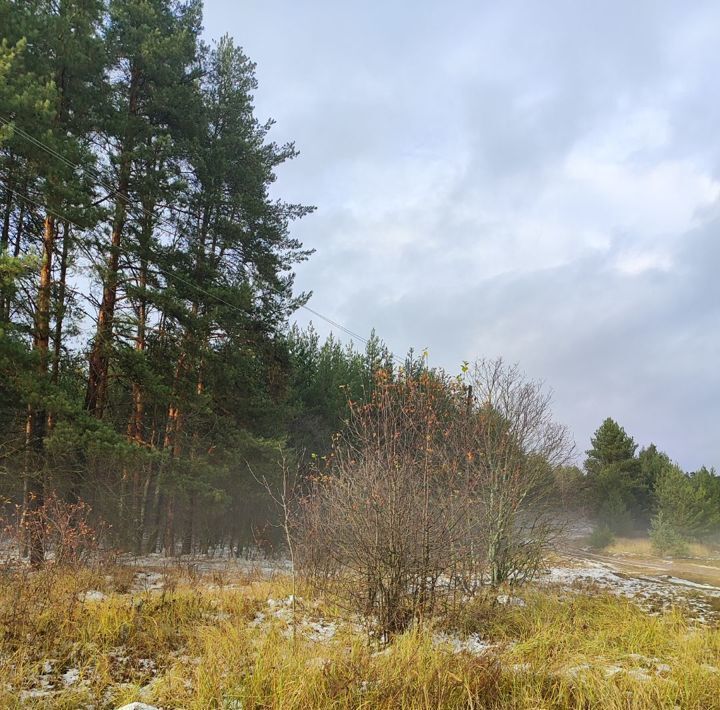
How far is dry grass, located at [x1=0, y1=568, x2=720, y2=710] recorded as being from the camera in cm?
344

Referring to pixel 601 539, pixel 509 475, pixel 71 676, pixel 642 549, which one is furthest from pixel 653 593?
pixel 642 549

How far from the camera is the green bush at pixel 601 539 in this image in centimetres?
2886

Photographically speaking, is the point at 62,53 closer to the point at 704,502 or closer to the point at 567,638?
the point at 567,638

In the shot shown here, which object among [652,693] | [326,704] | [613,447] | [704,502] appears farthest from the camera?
[613,447]

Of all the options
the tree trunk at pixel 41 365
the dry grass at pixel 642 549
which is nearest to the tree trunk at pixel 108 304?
the tree trunk at pixel 41 365

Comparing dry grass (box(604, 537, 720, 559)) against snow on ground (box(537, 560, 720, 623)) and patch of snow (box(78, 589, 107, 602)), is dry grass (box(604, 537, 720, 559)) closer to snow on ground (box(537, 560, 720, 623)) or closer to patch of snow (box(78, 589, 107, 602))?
snow on ground (box(537, 560, 720, 623))

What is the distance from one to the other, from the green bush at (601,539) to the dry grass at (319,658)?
25.5 m

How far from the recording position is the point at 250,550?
1855 centimetres

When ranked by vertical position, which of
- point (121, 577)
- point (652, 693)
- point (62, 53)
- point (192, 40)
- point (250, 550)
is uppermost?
point (192, 40)

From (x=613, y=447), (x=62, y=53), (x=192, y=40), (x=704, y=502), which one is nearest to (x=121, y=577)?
(x=62, y=53)

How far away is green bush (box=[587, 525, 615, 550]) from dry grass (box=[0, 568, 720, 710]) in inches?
1002

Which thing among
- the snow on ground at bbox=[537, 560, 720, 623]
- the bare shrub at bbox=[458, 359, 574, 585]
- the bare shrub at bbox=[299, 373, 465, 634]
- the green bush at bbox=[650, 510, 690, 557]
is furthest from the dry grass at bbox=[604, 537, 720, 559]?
the bare shrub at bbox=[299, 373, 465, 634]

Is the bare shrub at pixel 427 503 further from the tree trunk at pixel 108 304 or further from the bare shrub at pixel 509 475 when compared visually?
the tree trunk at pixel 108 304

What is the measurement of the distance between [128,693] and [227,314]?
33.2ft
